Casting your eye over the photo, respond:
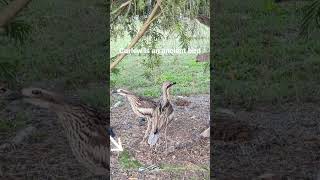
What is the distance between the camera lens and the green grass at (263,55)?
271 cm

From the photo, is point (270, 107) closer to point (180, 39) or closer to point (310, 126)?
point (310, 126)

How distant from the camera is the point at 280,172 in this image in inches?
105

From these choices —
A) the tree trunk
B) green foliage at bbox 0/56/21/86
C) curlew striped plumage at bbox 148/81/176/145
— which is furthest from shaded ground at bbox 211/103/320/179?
the tree trunk

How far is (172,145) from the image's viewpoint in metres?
2.39

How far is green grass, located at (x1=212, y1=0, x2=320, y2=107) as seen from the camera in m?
2.71

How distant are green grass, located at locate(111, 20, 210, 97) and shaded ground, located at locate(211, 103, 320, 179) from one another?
281mm

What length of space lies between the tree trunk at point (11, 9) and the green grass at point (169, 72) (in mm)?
357

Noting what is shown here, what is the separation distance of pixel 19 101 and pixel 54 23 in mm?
377

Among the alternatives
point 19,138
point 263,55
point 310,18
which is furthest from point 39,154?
point 310,18

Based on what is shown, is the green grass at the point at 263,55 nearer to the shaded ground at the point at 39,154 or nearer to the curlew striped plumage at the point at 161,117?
the curlew striped plumage at the point at 161,117

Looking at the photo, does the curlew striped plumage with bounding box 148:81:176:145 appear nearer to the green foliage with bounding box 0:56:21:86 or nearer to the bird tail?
the bird tail

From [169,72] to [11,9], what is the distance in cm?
54

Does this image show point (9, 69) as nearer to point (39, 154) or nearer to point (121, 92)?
point (39, 154)

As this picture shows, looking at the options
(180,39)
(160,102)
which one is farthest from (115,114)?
(180,39)
